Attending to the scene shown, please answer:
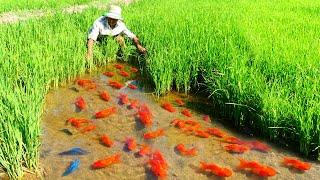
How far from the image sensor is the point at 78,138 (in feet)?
15.0

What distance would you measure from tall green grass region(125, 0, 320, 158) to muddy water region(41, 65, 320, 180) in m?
0.27

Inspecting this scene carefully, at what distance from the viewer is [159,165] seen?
3.89 metres

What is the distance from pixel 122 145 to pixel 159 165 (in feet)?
2.23

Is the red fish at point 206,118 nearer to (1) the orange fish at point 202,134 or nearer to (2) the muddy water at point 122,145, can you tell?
(2) the muddy water at point 122,145

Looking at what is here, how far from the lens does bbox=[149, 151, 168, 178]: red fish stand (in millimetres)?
3865

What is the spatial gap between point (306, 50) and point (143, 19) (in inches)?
147

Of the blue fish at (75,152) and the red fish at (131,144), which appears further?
the red fish at (131,144)

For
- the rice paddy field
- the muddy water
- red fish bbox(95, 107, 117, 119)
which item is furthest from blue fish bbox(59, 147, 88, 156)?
red fish bbox(95, 107, 117, 119)

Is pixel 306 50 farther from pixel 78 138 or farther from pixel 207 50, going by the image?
pixel 78 138

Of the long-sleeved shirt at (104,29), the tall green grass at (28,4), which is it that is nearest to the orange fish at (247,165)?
the long-sleeved shirt at (104,29)

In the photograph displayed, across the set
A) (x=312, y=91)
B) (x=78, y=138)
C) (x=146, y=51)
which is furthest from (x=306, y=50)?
(x=78, y=138)

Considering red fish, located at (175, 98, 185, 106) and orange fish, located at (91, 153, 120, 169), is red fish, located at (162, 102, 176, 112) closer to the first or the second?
red fish, located at (175, 98, 185, 106)

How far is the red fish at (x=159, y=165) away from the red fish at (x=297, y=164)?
3.81 ft

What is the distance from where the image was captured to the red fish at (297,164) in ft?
13.1
